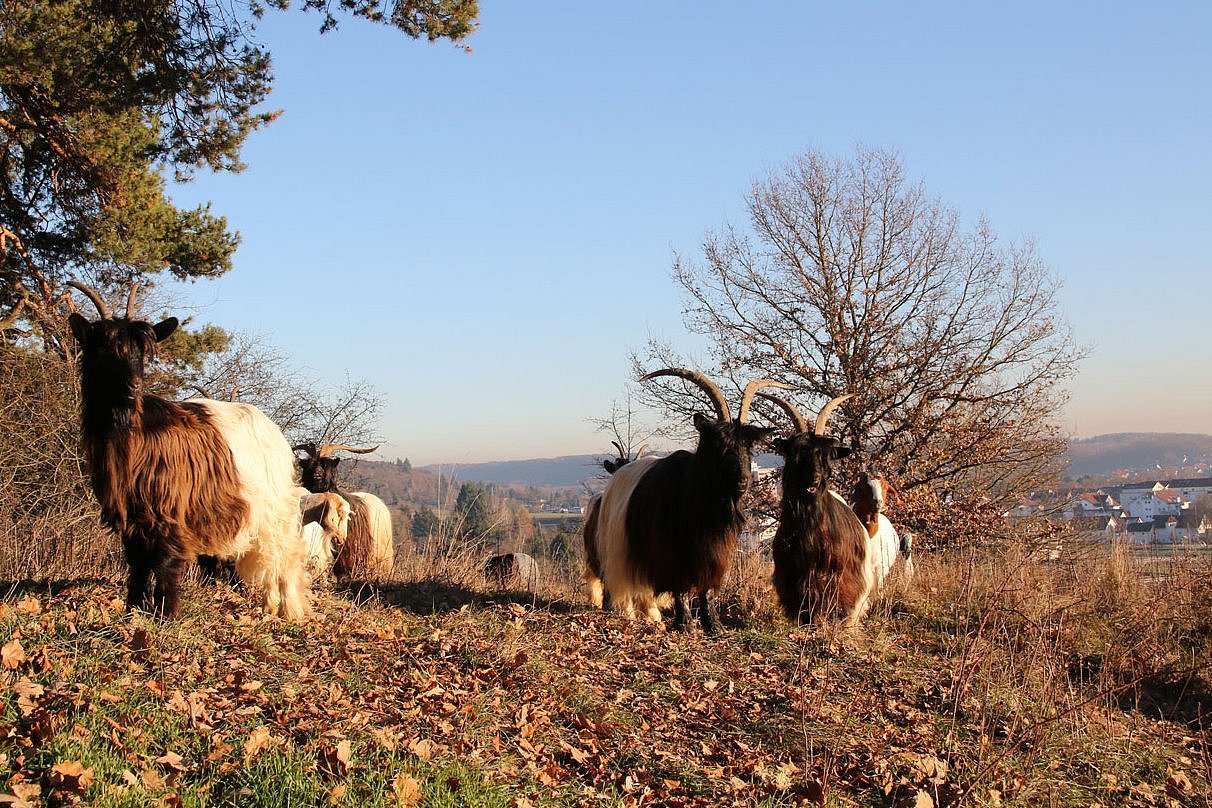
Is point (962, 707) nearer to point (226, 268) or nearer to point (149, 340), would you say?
point (149, 340)

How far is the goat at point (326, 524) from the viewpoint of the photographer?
37.1 ft

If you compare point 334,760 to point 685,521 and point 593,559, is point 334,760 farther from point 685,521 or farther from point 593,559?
point 593,559

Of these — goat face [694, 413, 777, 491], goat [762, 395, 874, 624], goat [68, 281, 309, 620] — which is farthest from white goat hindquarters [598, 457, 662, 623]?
goat [68, 281, 309, 620]

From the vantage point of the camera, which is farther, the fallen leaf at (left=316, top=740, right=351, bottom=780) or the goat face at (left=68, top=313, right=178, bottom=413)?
the goat face at (left=68, top=313, right=178, bottom=413)

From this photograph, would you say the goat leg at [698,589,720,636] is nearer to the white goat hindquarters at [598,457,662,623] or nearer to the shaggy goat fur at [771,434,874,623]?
the white goat hindquarters at [598,457,662,623]

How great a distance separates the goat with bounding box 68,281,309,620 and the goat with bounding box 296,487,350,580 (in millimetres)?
4063

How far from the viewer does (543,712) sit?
17.5ft

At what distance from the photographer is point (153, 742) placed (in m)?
3.97

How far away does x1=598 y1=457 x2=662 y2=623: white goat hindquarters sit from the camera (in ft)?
27.9

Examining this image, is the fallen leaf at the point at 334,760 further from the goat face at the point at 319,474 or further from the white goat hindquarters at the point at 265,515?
the goat face at the point at 319,474

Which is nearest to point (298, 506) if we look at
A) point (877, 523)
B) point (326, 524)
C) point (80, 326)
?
point (80, 326)

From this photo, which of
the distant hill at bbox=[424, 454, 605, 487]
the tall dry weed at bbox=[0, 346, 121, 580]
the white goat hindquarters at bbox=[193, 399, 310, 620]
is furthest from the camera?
the distant hill at bbox=[424, 454, 605, 487]

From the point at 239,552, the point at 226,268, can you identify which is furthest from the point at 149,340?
the point at 226,268

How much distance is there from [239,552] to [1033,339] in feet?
52.0
